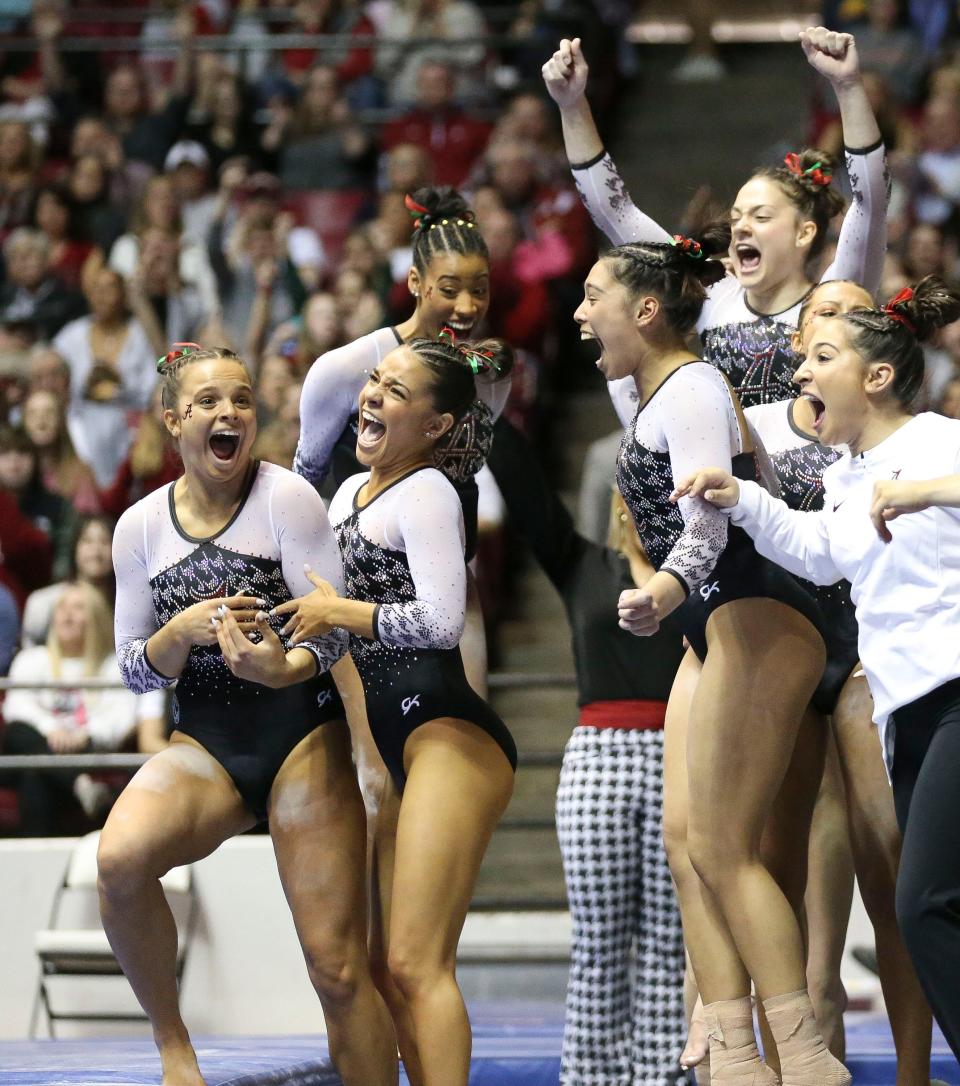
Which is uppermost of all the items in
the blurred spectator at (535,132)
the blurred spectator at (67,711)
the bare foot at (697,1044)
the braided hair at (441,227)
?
the blurred spectator at (535,132)

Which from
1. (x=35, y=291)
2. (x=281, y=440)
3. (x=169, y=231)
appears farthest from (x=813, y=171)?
(x=35, y=291)

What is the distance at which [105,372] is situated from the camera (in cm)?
784

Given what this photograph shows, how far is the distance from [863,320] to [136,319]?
5.22m

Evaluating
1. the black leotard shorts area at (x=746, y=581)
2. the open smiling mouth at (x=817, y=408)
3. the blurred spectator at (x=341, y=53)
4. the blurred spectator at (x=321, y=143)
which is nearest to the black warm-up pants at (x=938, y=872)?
the black leotard shorts area at (x=746, y=581)

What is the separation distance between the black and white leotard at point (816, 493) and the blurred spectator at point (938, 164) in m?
4.21

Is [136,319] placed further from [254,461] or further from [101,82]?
[254,461]

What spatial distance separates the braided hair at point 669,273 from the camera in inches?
152

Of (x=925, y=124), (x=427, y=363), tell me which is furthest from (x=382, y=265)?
(x=427, y=363)

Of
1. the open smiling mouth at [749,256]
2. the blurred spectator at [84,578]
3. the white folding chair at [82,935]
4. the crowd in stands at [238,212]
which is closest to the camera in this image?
the open smiling mouth at [749,256]

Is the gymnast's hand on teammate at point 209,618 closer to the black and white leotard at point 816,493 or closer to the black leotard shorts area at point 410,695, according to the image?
the black leotard shorts area at point 410,695

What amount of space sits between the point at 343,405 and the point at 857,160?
4.31 ft

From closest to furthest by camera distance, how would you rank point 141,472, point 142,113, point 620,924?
point 620,924, point 141,472, point 142,113

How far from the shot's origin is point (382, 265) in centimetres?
779

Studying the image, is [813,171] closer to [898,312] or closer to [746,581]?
[898,312]
